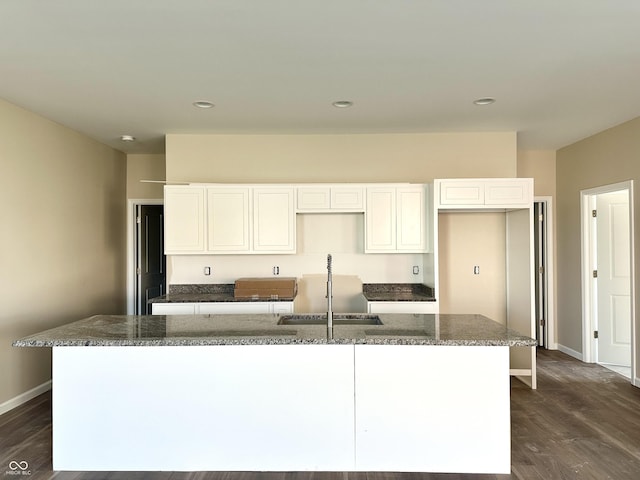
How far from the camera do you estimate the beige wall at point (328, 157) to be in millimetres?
4641

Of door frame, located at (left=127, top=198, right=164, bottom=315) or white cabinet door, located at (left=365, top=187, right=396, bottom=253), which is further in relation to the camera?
door frame, located at (left=127, top=198, right=164, bottom=315)

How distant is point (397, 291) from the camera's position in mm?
4703

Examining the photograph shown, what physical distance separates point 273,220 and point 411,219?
4.71ft

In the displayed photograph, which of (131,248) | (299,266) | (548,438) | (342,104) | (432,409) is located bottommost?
(548,438)

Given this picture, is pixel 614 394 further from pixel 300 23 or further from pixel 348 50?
pixel 300 23

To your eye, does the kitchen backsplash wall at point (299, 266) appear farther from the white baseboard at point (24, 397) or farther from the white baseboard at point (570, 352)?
the white baseboard at point (570, 352)

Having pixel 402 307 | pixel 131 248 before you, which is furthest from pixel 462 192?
pixel 131 248

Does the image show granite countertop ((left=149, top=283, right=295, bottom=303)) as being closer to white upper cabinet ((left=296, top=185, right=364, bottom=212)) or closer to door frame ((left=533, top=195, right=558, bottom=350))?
white upper cabinet ((left=296, top=185, right=364, bottom=212))

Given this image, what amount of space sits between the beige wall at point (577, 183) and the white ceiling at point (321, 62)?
0.98 feet

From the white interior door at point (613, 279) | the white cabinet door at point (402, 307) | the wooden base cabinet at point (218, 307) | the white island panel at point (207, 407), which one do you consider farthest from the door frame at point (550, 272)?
the white island panel at point (207, 407)

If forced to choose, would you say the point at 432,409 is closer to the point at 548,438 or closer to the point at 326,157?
the point at 548,438

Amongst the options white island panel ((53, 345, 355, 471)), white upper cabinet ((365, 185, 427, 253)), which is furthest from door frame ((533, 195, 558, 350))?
white island panel ((53, 345, 355, 471))

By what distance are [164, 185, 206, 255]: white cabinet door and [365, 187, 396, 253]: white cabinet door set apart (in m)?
1.73

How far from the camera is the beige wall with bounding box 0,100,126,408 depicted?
3.57 meters
